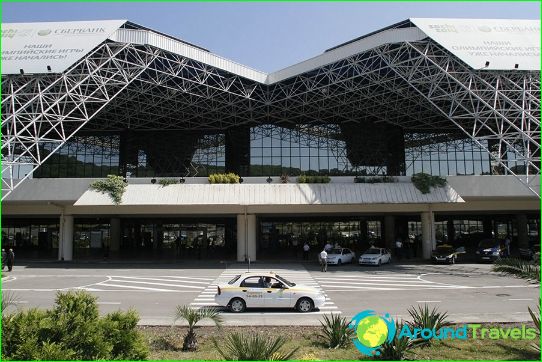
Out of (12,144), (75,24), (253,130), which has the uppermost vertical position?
(75,24)

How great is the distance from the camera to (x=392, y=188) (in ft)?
111

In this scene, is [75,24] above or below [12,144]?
above

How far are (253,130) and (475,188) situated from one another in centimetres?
2204

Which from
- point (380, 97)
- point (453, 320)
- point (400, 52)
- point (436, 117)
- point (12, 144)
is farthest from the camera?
point (436, 117)

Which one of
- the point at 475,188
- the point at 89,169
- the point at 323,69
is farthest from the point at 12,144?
the point at 475,188

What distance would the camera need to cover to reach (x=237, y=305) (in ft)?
51.4

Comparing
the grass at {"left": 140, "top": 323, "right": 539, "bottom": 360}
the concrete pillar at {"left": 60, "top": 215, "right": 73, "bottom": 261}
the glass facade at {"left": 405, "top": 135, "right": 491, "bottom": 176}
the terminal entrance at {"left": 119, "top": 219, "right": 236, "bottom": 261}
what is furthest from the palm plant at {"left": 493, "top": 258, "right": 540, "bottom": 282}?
the terminal entrance at {"left": 119, "top": 219, "right": 236, "bottom": 261}

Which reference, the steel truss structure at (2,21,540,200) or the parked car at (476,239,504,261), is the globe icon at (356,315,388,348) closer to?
the steel truss structure at (2,21,540,200)

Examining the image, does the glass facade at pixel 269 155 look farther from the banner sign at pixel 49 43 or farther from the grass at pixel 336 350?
the grass at pixel 336 350

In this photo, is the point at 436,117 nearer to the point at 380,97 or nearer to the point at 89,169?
the point at 380,97

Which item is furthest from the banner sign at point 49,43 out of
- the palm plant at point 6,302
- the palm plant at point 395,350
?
the palm plant at point 395,350

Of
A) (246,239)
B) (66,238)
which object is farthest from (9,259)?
(246,239)

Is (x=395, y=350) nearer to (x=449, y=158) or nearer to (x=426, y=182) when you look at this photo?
(x=426, y=182)

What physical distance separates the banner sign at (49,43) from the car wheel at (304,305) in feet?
73.8
